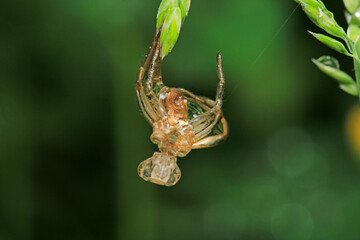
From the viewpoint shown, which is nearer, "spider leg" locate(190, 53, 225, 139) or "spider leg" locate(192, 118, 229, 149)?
"spider leg" locate(190, 53, 225, 139)

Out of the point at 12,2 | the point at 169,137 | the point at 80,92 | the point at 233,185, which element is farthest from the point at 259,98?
the point at 12,2

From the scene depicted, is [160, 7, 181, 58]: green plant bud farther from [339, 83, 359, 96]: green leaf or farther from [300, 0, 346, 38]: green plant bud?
[339, 83, 359, 96]: green leaf

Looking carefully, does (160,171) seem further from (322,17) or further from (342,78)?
(322,17)

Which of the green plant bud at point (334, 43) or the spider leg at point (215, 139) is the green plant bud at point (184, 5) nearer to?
the green plant bud at point (334, 43)

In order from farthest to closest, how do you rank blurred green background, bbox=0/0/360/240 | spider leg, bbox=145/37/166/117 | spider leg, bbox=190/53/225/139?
blurred green background, bbox=0/0/360/240 < spider leg, bbox=190/53/225/139 < spider leg, bbox=145/37/166/117

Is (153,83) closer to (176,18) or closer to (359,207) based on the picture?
(176,18)

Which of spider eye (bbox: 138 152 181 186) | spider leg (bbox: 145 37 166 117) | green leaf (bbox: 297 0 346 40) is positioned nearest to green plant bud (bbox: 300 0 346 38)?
green leaf (bbox: 297 0 346 40)

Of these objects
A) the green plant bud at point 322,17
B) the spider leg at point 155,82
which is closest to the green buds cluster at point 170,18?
the spider leg at point 155,82
